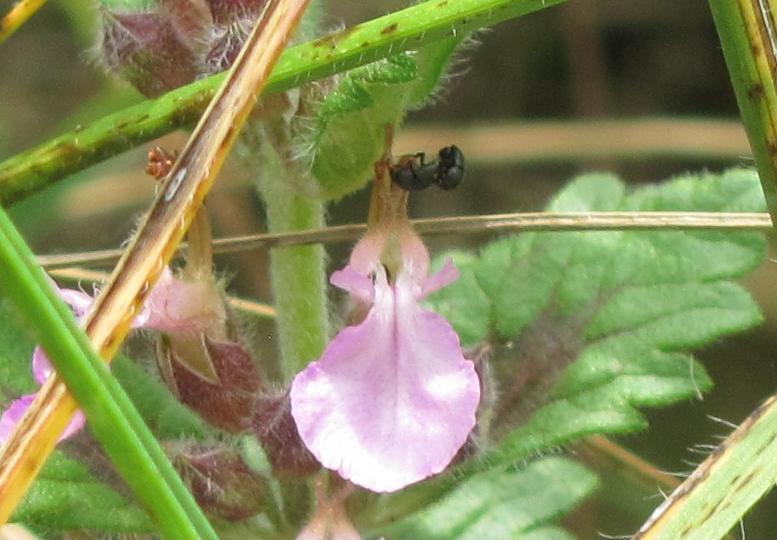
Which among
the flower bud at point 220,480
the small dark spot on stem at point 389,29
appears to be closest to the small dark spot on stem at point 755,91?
the small dark spot on stem at point 389,29

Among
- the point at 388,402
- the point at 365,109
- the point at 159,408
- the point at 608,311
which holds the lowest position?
the point at 608,311

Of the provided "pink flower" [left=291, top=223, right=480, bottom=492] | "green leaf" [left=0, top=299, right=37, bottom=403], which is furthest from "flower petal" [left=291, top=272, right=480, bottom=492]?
"green leaf" [left=0, top=299, right=37, bottom=403]

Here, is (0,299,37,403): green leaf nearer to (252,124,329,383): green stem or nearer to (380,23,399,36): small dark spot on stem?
(252,124,329,383): green stem

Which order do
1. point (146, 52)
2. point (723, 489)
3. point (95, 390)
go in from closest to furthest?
point (95, 390) → point (723, 489) → point (146, 52)

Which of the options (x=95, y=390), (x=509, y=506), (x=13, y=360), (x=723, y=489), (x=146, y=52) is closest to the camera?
(x=95, y=390)

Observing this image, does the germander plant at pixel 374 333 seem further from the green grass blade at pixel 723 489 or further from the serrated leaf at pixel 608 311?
the green grass blade at pixel 723 489

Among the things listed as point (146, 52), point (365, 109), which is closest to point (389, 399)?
point (365, 109)

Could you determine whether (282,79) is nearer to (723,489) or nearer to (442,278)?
(442,278)
